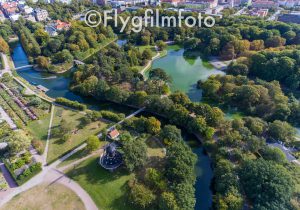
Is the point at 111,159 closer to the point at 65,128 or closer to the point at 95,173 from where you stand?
the point at 95,173

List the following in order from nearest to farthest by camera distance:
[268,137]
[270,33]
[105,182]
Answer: [105,182], [268,137], [270,33]

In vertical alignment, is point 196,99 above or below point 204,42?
below

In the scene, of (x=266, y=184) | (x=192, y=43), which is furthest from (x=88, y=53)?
(x=266, y=184)

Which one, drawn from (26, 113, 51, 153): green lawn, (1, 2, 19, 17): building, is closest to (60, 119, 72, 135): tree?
(26, 113, 51, 153): green lawn

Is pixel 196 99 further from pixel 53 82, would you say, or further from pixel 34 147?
pixel 53 82

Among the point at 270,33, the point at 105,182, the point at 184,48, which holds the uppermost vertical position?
the point at 270,33

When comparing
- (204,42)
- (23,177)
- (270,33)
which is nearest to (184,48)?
(204,42)

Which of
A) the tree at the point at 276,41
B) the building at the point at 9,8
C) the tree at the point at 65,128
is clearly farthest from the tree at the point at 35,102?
the building at the point at 9,8
